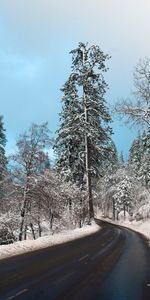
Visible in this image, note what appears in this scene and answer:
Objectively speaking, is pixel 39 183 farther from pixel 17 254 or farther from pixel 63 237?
pixel 17 254

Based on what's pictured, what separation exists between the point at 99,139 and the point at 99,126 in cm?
139

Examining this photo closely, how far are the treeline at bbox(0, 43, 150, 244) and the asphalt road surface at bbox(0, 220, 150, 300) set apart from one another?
9.03 m

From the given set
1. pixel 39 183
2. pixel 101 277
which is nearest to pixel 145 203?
pixel 39 183

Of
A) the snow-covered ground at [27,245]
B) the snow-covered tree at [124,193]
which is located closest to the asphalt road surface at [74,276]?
the snow-covered ground at [27,245]

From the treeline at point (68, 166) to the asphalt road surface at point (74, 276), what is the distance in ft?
29.6

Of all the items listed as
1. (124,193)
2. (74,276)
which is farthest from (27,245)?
(124,193)

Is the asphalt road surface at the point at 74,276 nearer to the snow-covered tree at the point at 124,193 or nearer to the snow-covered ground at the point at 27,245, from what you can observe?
the snow-covered ground at the point at 27,245

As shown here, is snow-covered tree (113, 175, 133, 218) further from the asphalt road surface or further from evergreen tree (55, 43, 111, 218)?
the asphalt road surface

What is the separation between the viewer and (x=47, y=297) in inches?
345

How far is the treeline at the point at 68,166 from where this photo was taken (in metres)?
28.4

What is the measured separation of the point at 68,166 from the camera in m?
47.5

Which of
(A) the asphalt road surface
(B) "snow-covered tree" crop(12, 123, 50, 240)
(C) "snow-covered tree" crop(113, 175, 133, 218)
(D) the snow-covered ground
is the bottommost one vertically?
(A) the asphalt road surface

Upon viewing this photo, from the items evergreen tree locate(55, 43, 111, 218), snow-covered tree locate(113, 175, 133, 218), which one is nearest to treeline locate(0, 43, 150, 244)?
evergreen tree locate(55, 43, 111, 218)

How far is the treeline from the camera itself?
28422mm
